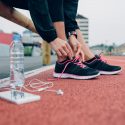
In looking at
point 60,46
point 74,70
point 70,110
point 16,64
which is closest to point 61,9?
point 60,46

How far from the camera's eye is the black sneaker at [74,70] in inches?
108

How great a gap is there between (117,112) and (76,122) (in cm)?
26

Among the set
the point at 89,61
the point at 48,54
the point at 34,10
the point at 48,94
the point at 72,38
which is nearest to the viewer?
the point at 48,94

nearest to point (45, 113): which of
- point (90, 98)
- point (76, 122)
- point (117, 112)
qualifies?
point (76, 122)

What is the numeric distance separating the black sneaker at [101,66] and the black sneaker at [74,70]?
0.45m

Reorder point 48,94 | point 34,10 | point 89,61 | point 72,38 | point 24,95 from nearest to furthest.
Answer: point 24,95
point 48,94
point 34,10
point 72,38
point 89,61

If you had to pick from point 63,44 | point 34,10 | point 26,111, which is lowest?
point 26,111

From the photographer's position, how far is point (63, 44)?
8.24 ft

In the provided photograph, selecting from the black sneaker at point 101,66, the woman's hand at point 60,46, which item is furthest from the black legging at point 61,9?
the black sneaker at point 101,66

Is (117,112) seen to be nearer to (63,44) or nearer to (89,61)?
(63,44)

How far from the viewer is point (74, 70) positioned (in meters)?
2.79

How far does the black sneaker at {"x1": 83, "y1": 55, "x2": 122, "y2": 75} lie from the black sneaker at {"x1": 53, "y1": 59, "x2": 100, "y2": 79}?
45 centimetres

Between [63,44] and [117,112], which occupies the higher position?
[63,44]

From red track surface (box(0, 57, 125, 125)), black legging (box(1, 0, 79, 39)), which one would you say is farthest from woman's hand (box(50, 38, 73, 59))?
red track surface (box(0, 57, 125, 125))
